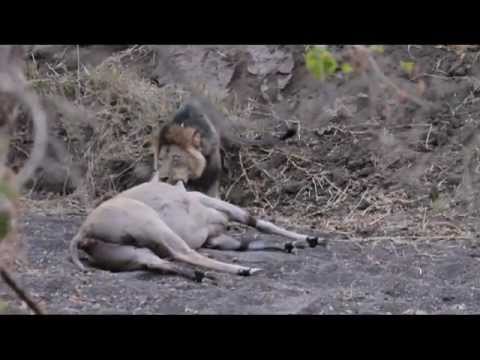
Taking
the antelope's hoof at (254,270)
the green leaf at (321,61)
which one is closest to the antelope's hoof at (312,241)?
the antelope's hoof at (254,270)

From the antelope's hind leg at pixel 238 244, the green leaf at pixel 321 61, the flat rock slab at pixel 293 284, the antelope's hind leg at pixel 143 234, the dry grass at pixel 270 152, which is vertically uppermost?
the green leaf at pixel 321 61

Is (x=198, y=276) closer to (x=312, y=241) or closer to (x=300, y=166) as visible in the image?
(x=312, y=241)

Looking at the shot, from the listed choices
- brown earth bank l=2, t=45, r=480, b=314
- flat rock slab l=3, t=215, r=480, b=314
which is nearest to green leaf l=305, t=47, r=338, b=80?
flat rock slab l=3, t=215, r=480, b=314

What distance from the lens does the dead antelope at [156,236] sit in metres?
4.85

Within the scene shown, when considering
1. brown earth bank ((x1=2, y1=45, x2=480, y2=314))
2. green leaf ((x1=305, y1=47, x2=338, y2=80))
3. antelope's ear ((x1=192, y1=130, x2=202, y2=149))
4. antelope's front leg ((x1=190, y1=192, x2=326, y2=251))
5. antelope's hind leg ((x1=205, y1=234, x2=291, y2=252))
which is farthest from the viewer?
antelope's ear ((x1=192, y1=130, x2=202, y2=149))

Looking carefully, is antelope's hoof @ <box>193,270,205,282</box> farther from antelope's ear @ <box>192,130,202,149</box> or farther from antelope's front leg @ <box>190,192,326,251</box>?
antelope's ear @ <box>192,130,202,149</box>

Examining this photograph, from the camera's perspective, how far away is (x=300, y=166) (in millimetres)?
6484

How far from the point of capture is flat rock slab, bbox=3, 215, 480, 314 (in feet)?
13.8

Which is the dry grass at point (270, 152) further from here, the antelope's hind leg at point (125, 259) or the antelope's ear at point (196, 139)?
the antelope's hind leg at point (125, 259)

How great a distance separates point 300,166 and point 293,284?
195 centimetres

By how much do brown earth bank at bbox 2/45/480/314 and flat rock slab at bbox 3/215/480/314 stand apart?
15 millimetres

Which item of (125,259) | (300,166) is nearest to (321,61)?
(125,259)

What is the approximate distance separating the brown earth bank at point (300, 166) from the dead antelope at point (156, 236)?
13 cm

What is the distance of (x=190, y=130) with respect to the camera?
582 cm
